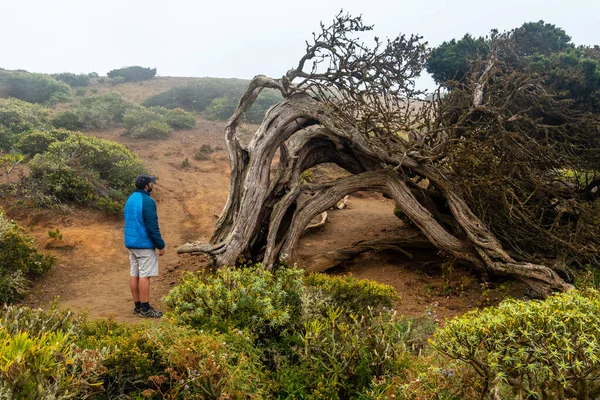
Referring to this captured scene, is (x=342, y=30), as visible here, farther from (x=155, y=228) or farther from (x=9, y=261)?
(x=9, y=261)

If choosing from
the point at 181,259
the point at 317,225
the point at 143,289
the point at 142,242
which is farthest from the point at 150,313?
the point at 317,225

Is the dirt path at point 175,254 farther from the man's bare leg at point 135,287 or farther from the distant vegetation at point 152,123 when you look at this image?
the distant vegetation at point 152,123

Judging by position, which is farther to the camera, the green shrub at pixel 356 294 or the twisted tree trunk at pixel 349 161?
the twisted tree trunk at pixel 349 161

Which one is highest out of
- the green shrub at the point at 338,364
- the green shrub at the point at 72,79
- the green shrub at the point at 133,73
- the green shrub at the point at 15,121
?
the green shrub at the point at 133,73

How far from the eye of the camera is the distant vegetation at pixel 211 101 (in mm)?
26484

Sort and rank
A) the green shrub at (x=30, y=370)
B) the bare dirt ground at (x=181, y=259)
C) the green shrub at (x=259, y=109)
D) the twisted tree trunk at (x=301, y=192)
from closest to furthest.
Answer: the green shrub at (x=30, y=370), the bare dirt ground at (x=181, y=259), the twisted tree trunk at (x=301, y=192), the green shrub at (x=259, y=109)

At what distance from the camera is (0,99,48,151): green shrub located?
14.2 m

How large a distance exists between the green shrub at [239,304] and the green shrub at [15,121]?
1276cm

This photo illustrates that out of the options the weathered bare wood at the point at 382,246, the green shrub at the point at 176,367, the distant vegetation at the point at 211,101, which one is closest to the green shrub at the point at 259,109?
the distant vegetation at the point at 211,101

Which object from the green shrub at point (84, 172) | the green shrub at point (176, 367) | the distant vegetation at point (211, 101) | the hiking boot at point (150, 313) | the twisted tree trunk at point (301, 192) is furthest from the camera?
the distant vegetation at point (211, 101)

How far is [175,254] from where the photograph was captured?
8.78m

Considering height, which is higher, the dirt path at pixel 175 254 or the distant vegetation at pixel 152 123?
the distant vegetation at pixel 152 123

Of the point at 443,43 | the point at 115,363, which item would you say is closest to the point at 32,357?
the point at 115,363

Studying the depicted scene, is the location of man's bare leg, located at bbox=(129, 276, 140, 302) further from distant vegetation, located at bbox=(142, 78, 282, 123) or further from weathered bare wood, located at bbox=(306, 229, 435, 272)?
distant vegetation, located at bbox=(142, 78, 282, 123)
